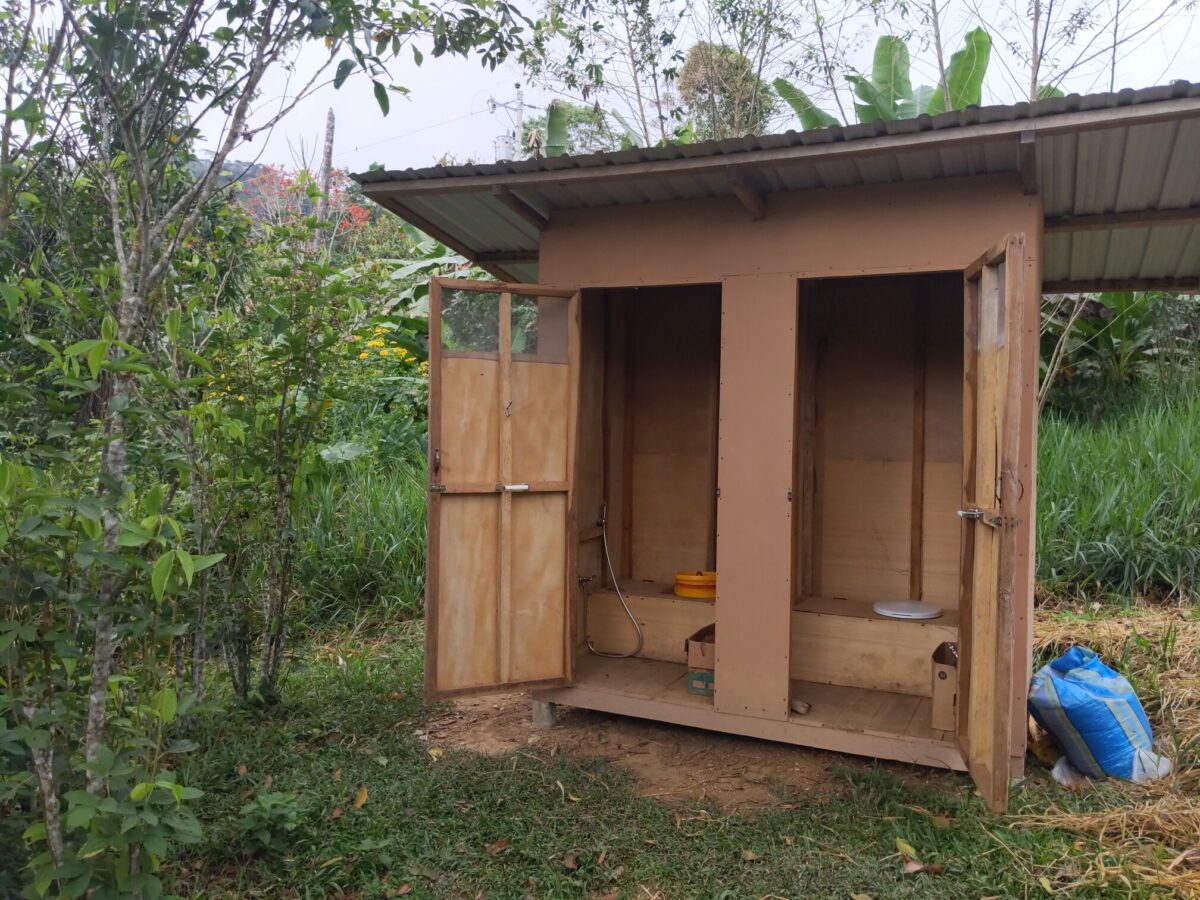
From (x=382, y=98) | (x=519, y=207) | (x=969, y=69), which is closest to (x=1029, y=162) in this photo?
(x=519, y=207)

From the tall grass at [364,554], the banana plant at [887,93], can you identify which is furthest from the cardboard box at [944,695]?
the banana plant at [887,93]

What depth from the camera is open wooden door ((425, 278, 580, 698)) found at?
4512 mm

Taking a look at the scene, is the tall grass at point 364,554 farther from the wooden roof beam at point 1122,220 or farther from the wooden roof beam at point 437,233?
the wooden roof beam at point 1122,220

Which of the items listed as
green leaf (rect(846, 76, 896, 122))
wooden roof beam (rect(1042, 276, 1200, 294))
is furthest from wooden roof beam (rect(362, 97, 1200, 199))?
green leaf (rect(846, 76, 896, 122))

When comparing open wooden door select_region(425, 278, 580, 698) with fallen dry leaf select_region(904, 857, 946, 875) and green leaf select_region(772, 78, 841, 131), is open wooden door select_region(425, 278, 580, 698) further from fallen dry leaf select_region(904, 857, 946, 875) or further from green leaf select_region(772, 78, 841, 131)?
green leaf select_region(772, 78, 841, 131)

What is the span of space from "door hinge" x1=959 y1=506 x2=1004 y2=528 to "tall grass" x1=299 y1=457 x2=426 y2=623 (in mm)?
4351

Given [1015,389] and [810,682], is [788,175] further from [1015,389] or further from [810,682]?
[810,682]

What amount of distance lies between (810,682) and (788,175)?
106 inches

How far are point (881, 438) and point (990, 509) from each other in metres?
1.97

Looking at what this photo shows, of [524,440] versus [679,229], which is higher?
[679,229]

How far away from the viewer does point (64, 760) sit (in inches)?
93.4

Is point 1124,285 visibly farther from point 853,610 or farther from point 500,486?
point 500,486

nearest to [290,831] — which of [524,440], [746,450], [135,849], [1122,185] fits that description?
[135,849]

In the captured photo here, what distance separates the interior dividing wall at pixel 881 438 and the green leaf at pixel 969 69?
129 inches
